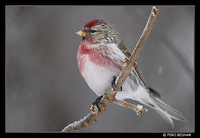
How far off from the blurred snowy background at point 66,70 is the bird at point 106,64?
1.29 metres

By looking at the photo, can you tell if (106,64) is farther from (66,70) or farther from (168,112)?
(66,70)

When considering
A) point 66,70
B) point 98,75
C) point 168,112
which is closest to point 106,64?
point 98,75

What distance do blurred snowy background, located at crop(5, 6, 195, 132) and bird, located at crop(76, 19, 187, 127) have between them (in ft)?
4.24

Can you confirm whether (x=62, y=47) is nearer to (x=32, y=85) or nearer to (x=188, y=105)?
(x=32, y=85)

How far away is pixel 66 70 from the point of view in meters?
5.38

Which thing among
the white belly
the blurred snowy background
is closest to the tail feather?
the white belly

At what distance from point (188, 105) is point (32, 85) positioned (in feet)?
8.70

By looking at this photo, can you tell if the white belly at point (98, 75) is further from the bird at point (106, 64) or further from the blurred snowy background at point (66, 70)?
the blurred snowy background at point (66, 70)

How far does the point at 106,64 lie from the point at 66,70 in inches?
85.6

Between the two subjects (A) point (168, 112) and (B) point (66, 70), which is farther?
(B) point (66, 70)

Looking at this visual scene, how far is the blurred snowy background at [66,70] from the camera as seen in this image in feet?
16.3

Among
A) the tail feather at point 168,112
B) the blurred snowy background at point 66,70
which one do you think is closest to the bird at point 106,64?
the tail feather at point 168,112

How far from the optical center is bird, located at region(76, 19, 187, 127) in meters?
3.32

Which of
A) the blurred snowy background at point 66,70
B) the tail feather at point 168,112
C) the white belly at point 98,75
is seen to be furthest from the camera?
the blurred snowy background at point 66,70
